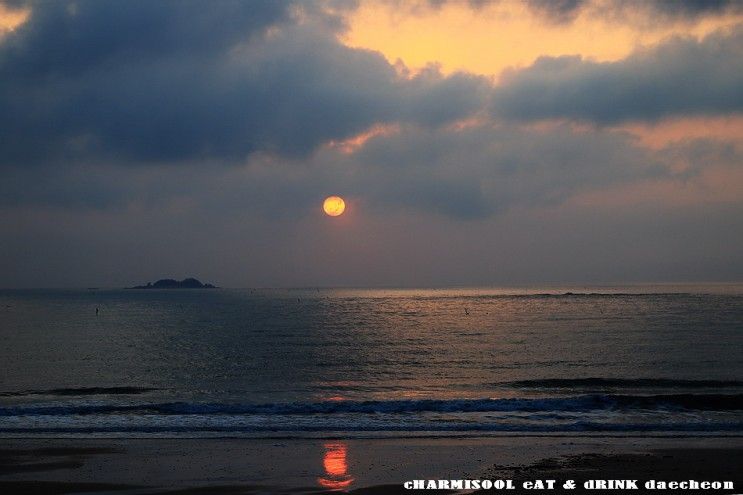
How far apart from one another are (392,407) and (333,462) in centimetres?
1094

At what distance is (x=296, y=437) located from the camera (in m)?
20.5

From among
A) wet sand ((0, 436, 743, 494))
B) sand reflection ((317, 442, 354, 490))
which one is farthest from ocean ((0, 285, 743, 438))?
sand reflection ((317, 442, 354, 490))

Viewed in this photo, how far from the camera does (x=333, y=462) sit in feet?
54.7

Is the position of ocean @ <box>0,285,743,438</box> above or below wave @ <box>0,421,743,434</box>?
above

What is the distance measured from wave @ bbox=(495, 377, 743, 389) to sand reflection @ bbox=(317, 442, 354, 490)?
18517 mm

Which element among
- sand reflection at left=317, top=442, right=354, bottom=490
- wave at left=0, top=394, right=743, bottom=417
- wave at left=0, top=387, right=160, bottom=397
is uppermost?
wave at left=0, top=387, right=160, bottom=397

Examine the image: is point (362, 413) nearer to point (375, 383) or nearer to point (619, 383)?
point (375, 383)

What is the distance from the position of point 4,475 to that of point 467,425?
14933mm

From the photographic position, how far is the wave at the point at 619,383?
3434 centimetres

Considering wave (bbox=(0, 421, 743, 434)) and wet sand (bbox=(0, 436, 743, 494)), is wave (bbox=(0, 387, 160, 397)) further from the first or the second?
wet sand (bbox=(0, 436, 743, 494))

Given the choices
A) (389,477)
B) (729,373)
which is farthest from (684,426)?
(729,373)

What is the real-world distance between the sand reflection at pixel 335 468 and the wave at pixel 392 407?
322 inches

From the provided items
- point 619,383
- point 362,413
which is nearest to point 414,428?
point 362,413

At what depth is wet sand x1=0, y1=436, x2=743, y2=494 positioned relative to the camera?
14.7 meters
